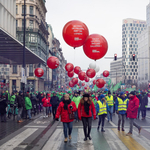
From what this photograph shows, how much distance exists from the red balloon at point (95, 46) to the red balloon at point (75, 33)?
761mm

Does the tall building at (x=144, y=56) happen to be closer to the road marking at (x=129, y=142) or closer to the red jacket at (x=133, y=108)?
the red jacket at (x=133, y=108)

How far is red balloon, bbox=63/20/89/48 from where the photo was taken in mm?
11078

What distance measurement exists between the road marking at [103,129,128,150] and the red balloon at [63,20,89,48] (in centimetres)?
399

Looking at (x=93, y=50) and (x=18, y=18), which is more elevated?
(x=18, y=18)

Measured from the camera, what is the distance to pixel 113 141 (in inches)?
356

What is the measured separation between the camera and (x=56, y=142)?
887 cm

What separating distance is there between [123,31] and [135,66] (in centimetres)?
2334

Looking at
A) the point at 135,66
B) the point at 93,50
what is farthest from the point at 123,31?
the point at 93,50

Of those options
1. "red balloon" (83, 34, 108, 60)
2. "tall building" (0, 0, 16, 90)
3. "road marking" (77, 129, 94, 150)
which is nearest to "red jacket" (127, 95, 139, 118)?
"road marking" (77, 129, 94, 150)

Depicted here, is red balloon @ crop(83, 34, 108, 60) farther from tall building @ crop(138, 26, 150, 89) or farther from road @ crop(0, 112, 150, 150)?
tall building @ crop(138, 26, 150, 89)

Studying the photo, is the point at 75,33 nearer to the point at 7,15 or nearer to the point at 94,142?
the point at 94,142

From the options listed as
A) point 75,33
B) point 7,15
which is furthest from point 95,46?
point 7,15

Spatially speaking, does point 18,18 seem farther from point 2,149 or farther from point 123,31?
point 123,31

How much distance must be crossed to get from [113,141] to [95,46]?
470 cm
